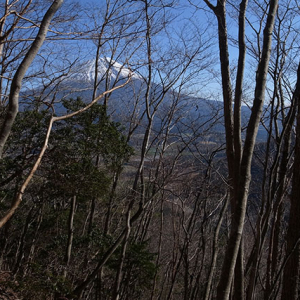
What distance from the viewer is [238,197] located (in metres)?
2.31

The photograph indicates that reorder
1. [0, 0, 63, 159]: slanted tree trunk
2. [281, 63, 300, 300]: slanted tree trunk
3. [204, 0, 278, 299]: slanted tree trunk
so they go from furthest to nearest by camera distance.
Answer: [281, 63, 300, 300]: slanted tree trunk, [204, 0, 278, 299]: slanted tree trunk, [0, 0, 63, 159]: slanted tree trunk

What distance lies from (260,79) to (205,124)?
6.73 m

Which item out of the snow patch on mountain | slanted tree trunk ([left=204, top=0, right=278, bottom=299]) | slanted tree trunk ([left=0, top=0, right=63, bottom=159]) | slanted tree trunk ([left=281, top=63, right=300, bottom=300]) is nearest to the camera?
slanted tree trunk ([left=0, top=0, right=63, bottom=159])

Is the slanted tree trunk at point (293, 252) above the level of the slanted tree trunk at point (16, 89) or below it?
below

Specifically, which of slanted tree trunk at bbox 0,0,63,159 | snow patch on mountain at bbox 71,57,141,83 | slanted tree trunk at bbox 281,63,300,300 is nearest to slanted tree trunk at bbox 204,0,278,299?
slanted tree trunk at bbox 281,63,300,300

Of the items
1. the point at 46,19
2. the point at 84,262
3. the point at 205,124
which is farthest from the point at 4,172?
the point at 205,124

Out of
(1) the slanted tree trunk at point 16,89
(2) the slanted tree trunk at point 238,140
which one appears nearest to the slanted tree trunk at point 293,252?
(2) the slanted tree trunk at point 238,140

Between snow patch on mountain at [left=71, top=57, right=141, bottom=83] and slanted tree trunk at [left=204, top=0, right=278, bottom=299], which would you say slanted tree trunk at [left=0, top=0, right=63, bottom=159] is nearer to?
slanted tree trunk at [left=204, top=0, right=278, bottom=299]

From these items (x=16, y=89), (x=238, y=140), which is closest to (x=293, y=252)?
(x=238, y=140)

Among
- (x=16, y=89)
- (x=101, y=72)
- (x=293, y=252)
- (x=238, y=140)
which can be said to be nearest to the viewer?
(x=16, y=89)

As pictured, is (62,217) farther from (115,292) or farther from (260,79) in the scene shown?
(260,79)

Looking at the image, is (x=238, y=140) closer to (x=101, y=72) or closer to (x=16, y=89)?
(x=16, y=89)

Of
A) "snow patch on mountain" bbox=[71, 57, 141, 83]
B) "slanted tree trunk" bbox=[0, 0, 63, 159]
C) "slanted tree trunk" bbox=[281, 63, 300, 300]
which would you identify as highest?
"snow patch on mountain" bbox=[71, 57, 141, 83]

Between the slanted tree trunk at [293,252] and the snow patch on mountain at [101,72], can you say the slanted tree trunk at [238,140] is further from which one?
the snow patch on mountain at [101,72]
